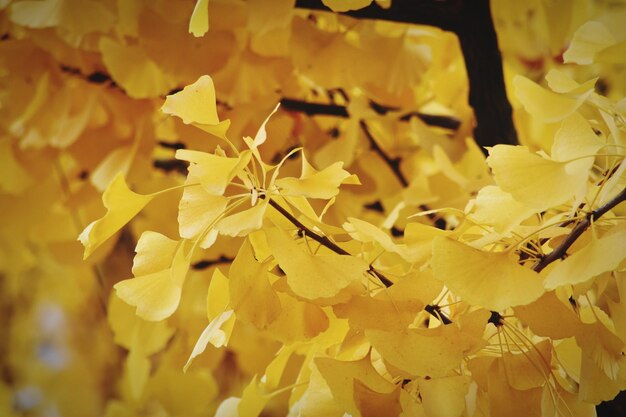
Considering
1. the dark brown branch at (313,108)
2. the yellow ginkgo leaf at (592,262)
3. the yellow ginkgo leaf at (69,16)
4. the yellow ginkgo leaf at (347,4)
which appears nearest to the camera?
the yellow ginkgo leaf at (592,262)

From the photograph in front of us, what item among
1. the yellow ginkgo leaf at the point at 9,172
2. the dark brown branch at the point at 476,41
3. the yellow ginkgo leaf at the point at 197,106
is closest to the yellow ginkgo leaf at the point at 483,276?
the yellow ginkgo leaf at the point at 197,106

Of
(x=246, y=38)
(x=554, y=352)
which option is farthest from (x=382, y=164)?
(x=554, y=352)

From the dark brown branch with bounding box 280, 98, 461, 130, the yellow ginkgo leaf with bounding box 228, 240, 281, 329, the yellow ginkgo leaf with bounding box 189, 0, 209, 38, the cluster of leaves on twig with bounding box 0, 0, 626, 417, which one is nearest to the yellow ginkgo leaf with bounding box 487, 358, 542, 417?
the cluster of leaves on twig with bounding box 0, 0, 626, 417

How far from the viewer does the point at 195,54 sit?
0.53m

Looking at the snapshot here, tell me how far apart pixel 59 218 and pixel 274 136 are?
28 centimetres

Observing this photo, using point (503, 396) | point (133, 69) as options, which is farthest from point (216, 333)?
point (133, 69)

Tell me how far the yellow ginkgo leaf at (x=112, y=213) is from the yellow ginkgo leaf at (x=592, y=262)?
18cm

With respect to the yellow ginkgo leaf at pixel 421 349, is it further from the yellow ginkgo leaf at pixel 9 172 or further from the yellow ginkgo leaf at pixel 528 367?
→ the yellow ginkgo leaf at pixel 9 172

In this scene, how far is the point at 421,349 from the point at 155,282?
12cm

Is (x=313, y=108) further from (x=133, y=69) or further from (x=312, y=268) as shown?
(x=312, y=268)

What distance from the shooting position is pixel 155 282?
0.32 meters

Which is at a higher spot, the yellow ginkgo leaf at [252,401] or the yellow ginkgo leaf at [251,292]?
the yellow ginkgo leaf at [251,292]

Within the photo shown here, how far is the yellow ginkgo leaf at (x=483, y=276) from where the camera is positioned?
0.27 m

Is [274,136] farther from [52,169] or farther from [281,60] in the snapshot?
[52,169]
